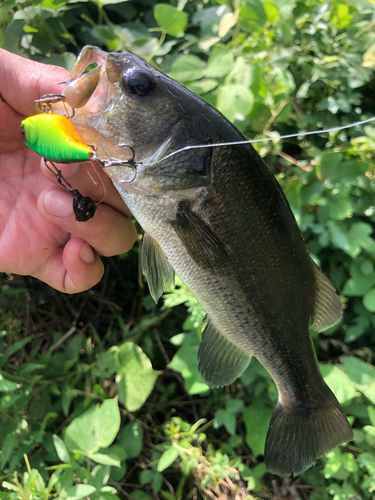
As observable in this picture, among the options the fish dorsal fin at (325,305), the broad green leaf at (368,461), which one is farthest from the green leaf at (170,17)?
the broad green leaf at (368,461)

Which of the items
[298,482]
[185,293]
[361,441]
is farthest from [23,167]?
[298,482]

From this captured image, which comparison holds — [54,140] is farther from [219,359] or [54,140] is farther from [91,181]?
[219,359]

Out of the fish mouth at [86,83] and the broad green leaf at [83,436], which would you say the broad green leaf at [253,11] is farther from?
the broad green leaf at [83,436]

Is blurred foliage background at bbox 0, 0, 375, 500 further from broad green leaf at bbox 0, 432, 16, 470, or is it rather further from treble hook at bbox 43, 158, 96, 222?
treble hook at bbox 43, 158, 96, 222

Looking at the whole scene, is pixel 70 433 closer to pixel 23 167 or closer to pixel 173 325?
pixel 173 325

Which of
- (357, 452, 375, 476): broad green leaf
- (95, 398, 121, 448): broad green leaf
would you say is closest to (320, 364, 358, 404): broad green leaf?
(357, 452, 375, 476): broad green leaf

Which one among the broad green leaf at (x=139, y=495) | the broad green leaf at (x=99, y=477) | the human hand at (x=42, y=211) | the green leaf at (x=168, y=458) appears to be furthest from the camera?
the broad green leaf at (x=139, y=495)

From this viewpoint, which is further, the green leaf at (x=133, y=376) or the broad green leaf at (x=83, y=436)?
the green leaf at (x=133, y=376)
